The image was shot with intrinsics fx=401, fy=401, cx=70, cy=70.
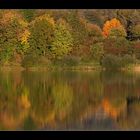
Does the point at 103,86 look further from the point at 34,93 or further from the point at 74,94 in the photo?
the point at 34,93

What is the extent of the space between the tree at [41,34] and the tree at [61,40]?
0.38ft

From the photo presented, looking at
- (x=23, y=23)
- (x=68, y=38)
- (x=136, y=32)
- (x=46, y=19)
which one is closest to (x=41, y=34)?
(x=46, y=19)

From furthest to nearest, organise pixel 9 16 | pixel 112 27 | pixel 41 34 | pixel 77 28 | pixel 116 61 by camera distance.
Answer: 1. pixel 112 27
2. pixel 77 28
3. pixel 41 34
4. pixel 9 16
5. pixel 116 61

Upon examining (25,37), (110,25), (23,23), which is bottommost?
(25,37)

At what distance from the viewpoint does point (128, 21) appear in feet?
28.4

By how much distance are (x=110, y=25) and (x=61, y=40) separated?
1.07m

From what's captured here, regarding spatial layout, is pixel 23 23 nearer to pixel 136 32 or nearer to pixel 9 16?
pixel 9 16

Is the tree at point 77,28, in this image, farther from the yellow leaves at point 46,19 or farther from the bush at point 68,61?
the bush at point 68,61

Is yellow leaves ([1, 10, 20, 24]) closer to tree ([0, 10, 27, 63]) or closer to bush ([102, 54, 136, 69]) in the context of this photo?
tree ([0, 10, 27, 63])

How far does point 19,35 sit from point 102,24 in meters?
1.85

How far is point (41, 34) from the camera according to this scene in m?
7.75

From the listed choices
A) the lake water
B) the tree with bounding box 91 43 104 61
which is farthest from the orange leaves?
the lake water

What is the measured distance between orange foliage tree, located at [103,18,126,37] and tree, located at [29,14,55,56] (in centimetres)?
110
